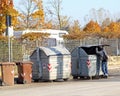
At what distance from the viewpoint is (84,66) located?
2486cm

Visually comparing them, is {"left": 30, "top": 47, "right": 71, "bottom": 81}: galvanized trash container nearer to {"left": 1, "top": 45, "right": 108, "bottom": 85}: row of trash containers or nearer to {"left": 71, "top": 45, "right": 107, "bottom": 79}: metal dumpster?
{"left": 1, "top": 45, "right": 108, "bottom": 85}: row of trash containers

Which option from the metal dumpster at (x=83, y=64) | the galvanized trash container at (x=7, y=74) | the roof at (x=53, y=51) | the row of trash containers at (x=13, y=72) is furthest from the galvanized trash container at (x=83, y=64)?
the galvanized trash container at (x=7, y=74)

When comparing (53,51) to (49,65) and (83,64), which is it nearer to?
(49,65)

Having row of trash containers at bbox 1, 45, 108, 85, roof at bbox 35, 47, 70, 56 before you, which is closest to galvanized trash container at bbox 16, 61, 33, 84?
row of trash containers at bbox 1, 45, 108, 85

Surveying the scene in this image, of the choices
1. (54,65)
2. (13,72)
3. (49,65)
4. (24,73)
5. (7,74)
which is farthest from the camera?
(54,65)

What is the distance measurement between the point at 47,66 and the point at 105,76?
13.7 ft

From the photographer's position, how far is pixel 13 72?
21.5 metres

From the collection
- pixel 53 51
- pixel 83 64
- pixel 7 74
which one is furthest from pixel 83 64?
pixel 7 74

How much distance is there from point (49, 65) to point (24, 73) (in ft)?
5.15

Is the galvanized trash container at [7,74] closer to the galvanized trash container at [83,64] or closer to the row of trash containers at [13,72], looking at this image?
the row of trash containers at [13,72]

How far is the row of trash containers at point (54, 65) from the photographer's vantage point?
72.7ft

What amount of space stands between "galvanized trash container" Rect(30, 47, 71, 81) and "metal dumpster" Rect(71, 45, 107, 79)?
51.2 inches

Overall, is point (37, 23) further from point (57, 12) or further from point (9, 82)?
point (9, 82)

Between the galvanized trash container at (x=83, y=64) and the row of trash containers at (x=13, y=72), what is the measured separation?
140 inches
